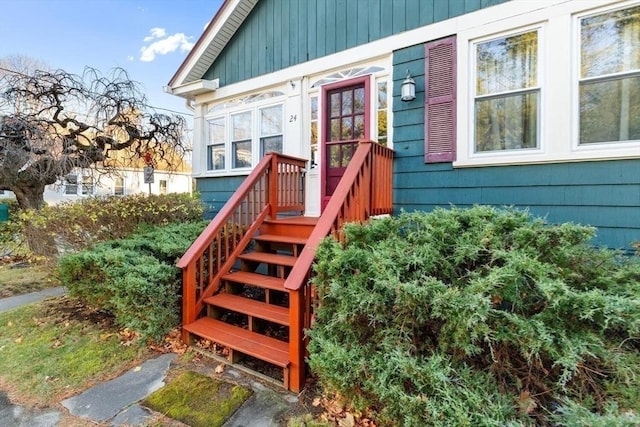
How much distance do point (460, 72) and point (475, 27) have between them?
1.71ft

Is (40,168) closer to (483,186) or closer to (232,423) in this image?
(232,423)

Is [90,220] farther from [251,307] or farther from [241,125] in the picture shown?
[251,307]

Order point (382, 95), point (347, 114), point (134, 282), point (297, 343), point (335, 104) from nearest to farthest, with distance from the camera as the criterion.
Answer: point (297, 343), point (134, 282), point (382, 95), point (347, 114), point (335, 104)

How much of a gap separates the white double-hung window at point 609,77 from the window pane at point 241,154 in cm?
494

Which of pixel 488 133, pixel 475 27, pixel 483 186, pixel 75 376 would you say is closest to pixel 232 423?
pixel 75 376

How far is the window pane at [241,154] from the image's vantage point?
6460 mm

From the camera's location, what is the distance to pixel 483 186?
13.4 feet

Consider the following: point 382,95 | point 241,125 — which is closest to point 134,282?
point 382,95

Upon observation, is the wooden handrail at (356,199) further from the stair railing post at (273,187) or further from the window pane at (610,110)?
the window pane at (610,110)

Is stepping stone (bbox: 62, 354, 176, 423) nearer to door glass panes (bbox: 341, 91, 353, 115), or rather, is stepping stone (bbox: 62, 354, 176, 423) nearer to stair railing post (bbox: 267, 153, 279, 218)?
stair railing post (bbox: 267, 153, 279, 218)

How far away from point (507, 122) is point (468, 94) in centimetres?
56

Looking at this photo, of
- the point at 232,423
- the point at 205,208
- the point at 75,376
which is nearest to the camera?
the point at 232,423

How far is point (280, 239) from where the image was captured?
13.8ft

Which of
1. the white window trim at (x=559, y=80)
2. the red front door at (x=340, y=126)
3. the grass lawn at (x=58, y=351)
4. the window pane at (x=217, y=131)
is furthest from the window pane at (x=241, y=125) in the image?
the white window trim at (x=559, y=80)
